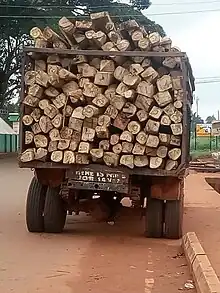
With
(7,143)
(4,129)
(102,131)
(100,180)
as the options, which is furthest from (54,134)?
(7,143)

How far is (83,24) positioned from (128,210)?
3.63 m

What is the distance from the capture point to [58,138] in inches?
395

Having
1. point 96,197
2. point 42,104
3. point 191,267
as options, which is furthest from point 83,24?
point 191,267

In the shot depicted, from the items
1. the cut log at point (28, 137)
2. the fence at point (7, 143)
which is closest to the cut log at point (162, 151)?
the cut log at point (28, 137)

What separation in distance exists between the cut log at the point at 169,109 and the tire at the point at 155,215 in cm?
152

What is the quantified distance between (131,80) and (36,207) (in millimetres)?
2680

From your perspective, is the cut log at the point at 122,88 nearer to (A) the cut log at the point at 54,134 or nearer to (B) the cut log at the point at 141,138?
(B) the cut log at the point at 141,138

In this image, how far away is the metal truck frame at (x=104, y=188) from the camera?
9.94m

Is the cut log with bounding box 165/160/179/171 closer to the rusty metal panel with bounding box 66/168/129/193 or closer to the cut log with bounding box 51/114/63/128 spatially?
the rusty metal panel with bounding box 66/168/129/193

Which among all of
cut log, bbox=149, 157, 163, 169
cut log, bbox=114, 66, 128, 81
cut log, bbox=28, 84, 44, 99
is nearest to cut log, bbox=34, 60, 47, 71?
cut log, bbox=28, 84, 44, 99

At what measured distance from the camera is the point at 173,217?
415 inches

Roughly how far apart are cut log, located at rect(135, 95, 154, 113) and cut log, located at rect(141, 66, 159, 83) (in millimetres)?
280

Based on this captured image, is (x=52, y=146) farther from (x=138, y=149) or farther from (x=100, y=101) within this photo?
(x=138, y=149)

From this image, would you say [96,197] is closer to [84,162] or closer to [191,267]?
[84,162]
